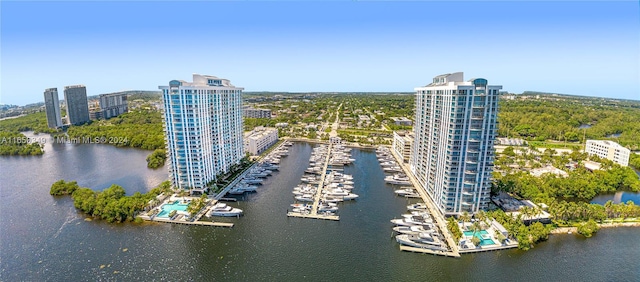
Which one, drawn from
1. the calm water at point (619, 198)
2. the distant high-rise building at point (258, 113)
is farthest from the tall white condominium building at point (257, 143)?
the calm water at point (619, 198)

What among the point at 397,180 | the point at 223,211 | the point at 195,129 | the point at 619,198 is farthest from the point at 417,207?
the point at 619,198

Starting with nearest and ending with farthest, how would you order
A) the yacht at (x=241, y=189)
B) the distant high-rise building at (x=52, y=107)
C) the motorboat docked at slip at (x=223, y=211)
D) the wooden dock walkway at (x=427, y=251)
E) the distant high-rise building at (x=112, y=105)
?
the wooden dock walkway at (x=427, y=251)
the motorboat docked at slip at (x=223, y=211)
the yacht at (x=241, y=189)
the distant high-rise building at (x=52, y=107)
the distant high-rise building at (x=112, y=105)

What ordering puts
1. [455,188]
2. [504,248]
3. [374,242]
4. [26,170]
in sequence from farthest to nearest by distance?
[26,170] → [455,188] → [374,242] → [504,248]

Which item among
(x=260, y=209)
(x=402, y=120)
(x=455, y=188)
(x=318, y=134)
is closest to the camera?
(x=455, y=188)

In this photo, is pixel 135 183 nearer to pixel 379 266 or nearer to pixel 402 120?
pixel 379 266

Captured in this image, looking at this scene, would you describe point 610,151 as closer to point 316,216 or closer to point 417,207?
point 417,207

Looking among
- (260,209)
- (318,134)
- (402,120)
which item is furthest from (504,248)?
(402,120)

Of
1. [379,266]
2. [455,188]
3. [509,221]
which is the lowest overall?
[379,266]

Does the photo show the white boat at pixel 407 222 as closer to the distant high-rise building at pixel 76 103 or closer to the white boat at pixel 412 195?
the white boat at pixel 412 195
